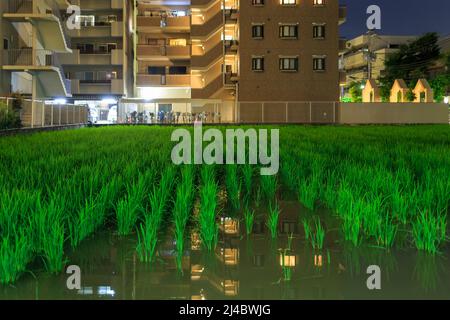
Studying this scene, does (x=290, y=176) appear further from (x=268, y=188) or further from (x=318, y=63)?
(x=318, y=63)

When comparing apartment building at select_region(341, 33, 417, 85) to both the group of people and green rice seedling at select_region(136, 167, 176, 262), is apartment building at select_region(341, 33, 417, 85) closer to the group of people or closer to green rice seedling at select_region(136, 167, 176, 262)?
the group of people

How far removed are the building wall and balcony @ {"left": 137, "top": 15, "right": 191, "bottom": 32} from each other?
800 centimetres

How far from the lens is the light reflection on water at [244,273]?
4203mm

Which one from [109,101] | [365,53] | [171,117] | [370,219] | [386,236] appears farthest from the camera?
[365,53]

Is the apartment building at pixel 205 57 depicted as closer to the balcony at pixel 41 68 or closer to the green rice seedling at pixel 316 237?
the balcony at pixel 41 68

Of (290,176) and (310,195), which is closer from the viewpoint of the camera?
(310,195)

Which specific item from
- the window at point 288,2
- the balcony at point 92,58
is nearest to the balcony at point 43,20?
the balcony at point 92,58

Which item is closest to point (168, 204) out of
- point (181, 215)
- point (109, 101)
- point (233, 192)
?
point (233, 192)

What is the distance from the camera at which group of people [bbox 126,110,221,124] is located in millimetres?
51809

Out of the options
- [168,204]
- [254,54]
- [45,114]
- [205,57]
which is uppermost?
[205,57]

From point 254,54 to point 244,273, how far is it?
151 ft

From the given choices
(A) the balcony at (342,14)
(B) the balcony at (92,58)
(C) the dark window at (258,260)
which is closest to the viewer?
(C) the dark window at (258,260)

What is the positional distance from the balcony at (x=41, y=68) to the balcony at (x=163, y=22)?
54.4 ft

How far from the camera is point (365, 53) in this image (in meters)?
95.1
